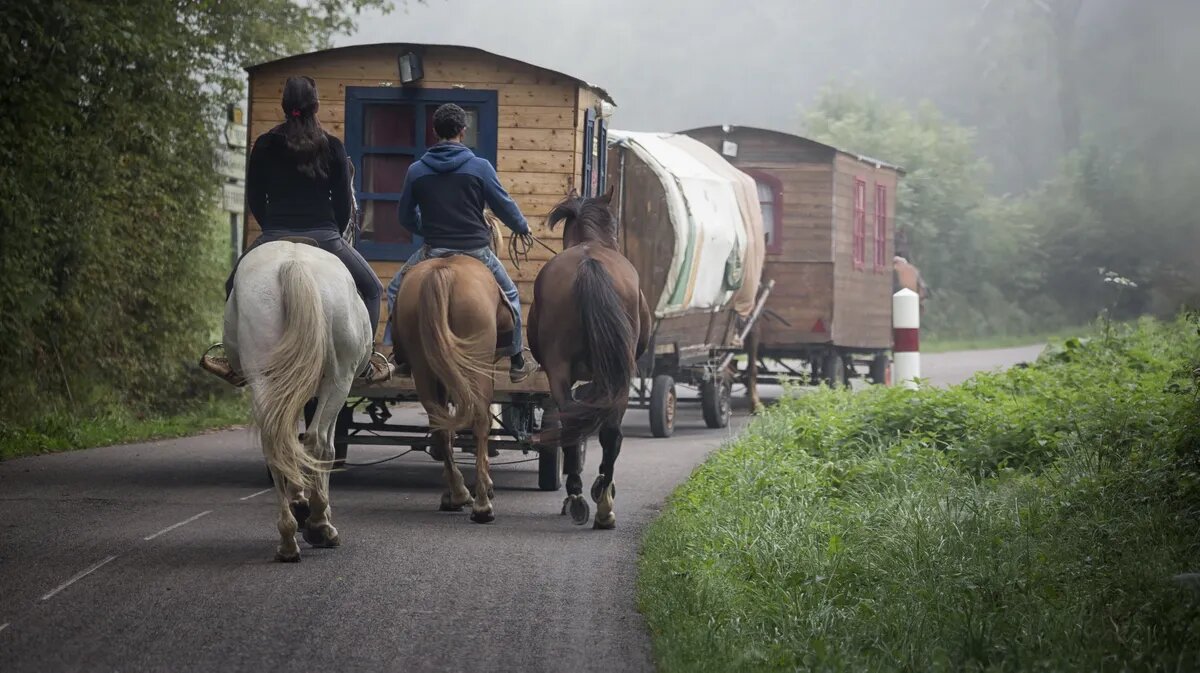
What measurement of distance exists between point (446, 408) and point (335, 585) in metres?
2.69

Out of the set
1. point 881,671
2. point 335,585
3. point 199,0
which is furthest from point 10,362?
point 881,671

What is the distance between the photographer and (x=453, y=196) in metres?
10.2

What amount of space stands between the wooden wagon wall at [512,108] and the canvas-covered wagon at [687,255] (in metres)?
2.40

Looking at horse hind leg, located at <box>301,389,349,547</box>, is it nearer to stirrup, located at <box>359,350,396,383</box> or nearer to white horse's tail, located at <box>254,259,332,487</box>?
white horse's tail, located at <box>254,259,332,487</box>

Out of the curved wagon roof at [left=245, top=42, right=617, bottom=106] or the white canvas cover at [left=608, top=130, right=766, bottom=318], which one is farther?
the white canvas cover at [left=608, top=130, right=766, bottom=318]

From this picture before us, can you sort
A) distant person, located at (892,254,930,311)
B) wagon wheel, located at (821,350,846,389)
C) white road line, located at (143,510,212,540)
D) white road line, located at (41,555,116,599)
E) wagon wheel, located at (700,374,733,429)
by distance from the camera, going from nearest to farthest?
white road line, located at (41,555,116,599) < white road line, located at (143,510,212,540) < wagon wheel, located at (700,374,733,429) < wagon wheel, located at (821,350,846,389) < distant person, located at (892,254,930,311)

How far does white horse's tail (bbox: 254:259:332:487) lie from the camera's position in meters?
7.95

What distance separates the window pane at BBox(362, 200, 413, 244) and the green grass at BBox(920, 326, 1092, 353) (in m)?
27.6

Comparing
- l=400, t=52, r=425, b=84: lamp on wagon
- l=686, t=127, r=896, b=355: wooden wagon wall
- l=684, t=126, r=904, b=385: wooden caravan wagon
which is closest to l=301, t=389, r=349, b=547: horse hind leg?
l=400, t=52, r=425, b=84: lamp on wagon

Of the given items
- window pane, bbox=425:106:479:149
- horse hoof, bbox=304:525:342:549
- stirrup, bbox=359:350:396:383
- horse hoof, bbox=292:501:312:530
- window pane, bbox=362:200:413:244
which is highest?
window pane, bbox=425:106:479:149

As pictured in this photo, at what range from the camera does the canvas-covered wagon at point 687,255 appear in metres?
15.4

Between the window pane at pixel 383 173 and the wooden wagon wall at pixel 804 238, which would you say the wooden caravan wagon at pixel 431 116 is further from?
the wooden wagon wall at pixel 804 238

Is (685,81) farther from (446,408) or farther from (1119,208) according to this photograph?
(446,408)

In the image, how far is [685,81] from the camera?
95.8 metres
